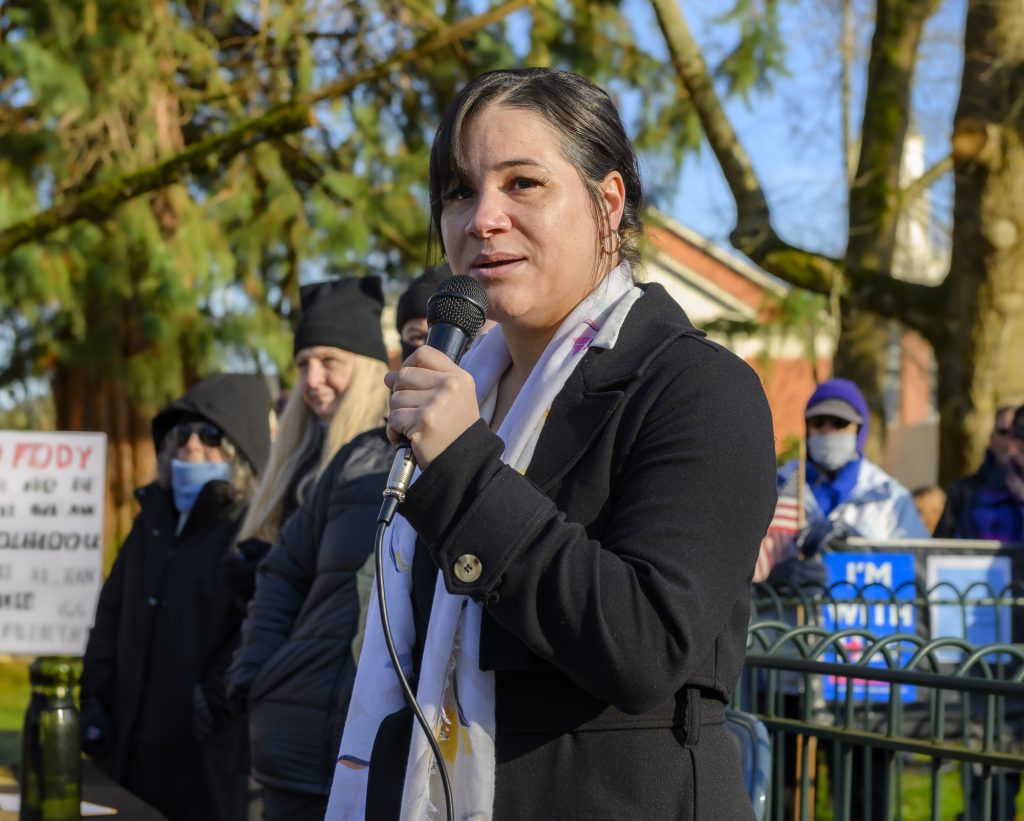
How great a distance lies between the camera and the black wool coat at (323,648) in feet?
12.1

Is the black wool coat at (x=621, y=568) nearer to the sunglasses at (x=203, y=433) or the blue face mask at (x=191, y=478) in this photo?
the blue face mask at (x=191, y=478)

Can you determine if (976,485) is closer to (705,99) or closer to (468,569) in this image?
(705,99)

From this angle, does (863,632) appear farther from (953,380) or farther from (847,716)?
(953,380)

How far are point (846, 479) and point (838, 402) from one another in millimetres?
466

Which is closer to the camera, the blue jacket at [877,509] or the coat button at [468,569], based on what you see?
the coat button at [468,569]

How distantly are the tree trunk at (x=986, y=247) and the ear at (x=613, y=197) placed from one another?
26.5ft

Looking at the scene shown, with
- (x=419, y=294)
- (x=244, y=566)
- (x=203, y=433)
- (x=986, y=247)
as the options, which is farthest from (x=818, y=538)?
(x=986, y=247)

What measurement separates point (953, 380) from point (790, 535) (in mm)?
4590

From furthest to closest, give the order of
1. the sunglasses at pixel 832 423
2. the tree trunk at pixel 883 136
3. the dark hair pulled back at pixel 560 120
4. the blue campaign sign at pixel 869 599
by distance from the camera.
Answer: the tree trunk at pixel 883 136 → the sunglasses at pixel 832 423 → the blue campaign sign at pixel 869 599 → the dark hair pulled back at pixel 560 120

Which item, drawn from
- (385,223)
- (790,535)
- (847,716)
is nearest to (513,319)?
(847,716)

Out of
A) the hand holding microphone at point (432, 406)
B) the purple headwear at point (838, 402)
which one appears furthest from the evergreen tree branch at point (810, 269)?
the hand holding microphone at point (432, 406)

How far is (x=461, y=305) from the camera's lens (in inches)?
72.5

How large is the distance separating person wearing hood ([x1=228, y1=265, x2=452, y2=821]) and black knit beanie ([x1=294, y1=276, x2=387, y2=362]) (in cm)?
71

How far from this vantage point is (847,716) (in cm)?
330
